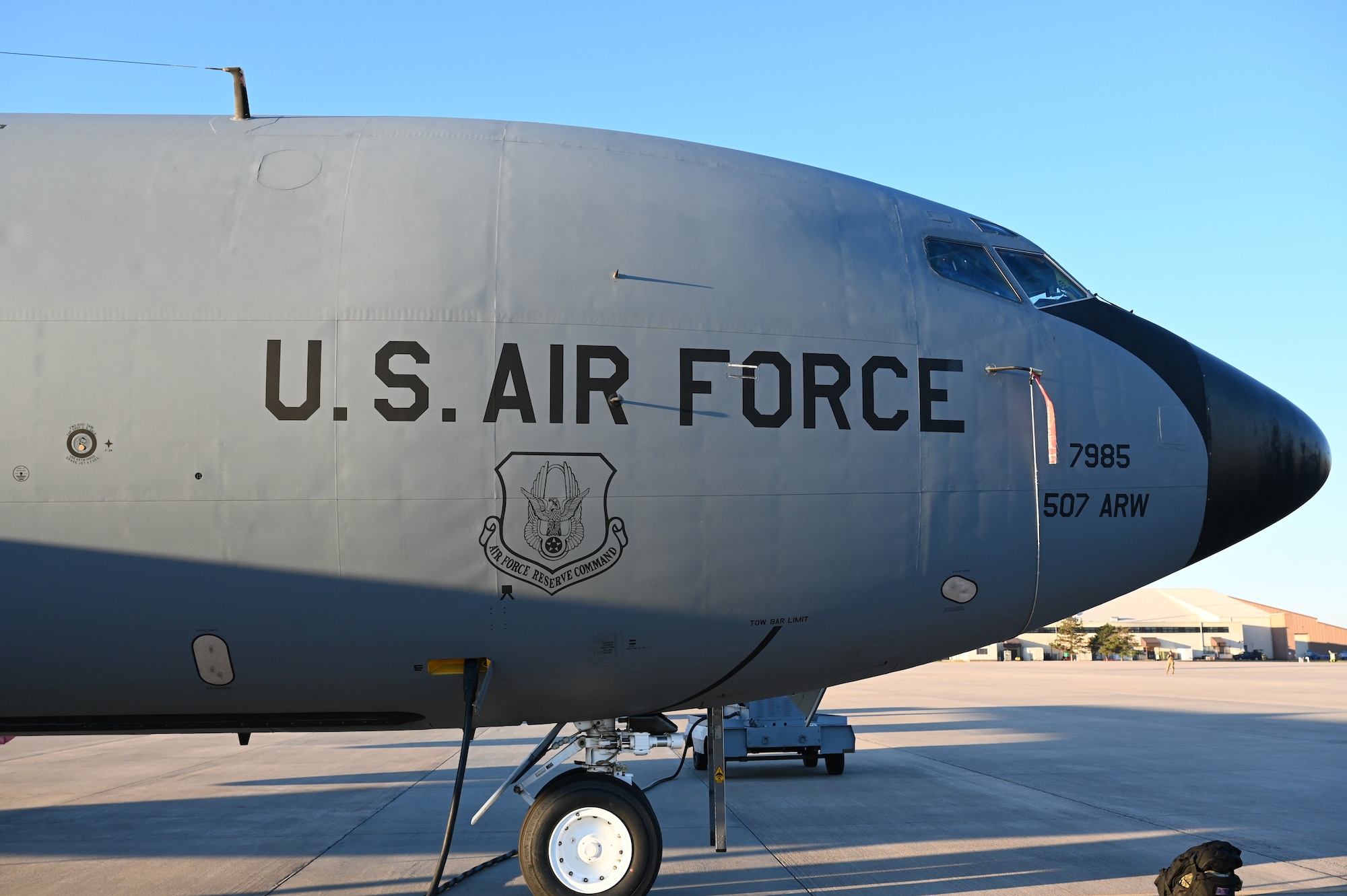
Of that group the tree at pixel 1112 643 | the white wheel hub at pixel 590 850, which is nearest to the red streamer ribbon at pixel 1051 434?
the white wheel hub at pixel 590 850

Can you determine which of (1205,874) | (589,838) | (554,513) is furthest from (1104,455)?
(589,838)

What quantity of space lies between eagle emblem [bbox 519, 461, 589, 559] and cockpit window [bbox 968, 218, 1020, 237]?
3.99 metres

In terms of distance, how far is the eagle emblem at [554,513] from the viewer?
20.4 ft

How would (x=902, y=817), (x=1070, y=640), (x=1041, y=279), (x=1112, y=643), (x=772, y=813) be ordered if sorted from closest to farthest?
(x=1041, y=279)
(x=902, y=817)
(x=772, y=813)
(x=1112, y=643)
(x=1070, y=640)

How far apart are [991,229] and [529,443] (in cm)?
424

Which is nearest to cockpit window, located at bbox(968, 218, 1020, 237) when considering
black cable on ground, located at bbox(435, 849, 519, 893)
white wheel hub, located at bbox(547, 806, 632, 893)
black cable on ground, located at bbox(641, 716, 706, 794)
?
black cable on ground, located at bbox(641, 716, 706, 794)

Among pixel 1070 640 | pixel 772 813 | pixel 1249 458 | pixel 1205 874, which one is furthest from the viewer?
pixel 1070 640

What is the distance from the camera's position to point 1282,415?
25.1 feet

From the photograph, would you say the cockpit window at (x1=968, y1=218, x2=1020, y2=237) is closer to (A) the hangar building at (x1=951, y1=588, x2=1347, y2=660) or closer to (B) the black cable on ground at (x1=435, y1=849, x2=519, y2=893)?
(B) the black cable on ground at (x1=435, y1=849, x2=519, y2=893)

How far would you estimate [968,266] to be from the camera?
7516 millimetres

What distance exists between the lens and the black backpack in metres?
6.55

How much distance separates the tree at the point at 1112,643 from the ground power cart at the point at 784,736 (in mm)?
110275

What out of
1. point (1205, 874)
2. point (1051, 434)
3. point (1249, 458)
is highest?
point (1051, 434)

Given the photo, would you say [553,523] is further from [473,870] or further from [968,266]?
Result: [473,870]
